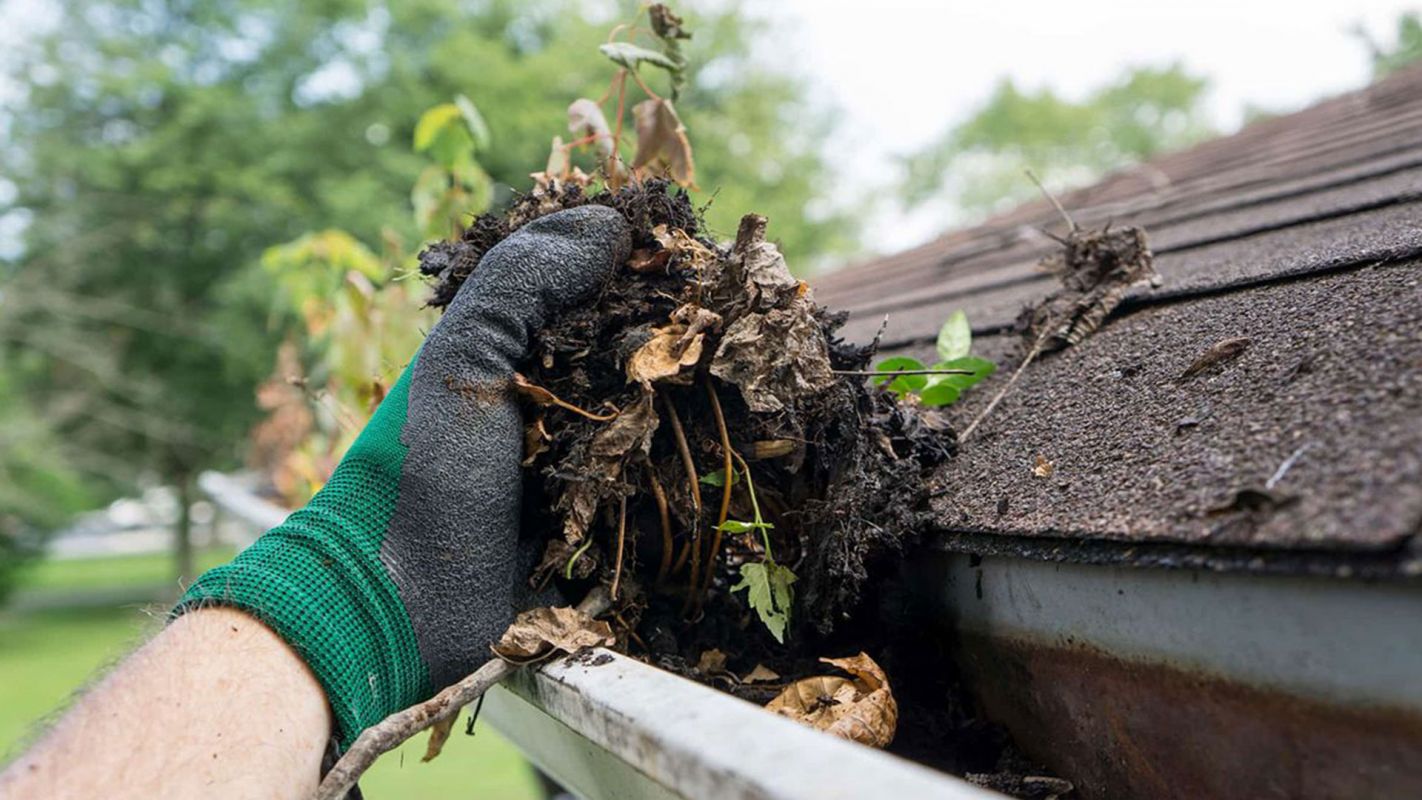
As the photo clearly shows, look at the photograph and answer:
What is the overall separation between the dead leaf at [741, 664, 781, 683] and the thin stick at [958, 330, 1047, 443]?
384 mm

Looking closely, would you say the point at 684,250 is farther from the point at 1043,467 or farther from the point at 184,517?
the point at 184,517

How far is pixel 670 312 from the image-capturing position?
3.66 ft

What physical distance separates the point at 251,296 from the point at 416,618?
13.7 meters

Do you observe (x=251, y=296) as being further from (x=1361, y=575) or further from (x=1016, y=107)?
(x=1016, y=107)

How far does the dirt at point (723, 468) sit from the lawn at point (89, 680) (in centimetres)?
35

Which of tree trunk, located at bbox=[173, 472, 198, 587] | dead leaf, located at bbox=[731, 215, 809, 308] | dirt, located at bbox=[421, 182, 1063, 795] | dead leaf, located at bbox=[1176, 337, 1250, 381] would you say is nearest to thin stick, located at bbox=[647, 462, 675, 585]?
dirt, located at bbox=[421, 182, 1063, 795]

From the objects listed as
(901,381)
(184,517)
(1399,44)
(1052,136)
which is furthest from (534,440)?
(1052,136)

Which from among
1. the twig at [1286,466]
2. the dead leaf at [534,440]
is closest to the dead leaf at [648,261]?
the dead leaf at [534,440]

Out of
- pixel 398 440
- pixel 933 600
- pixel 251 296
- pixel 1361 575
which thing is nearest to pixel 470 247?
pixel 398 440

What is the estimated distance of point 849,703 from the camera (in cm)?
96

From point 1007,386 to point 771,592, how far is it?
1.65ft

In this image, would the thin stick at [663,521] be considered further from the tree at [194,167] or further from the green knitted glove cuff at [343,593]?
the tree at [194,167]

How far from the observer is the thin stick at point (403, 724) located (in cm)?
94

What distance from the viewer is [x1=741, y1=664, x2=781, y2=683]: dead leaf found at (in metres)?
1.07
